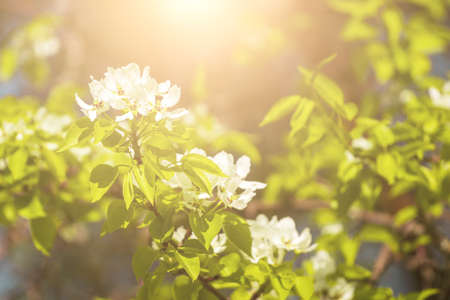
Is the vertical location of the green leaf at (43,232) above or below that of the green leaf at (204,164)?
below

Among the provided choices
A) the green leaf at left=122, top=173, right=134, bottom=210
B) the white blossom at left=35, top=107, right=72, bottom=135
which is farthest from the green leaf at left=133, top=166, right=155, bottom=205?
the white blossom at left=35, top=107, right=72, bottom=135

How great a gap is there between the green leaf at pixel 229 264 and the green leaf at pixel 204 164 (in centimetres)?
20

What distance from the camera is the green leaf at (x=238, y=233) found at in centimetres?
65

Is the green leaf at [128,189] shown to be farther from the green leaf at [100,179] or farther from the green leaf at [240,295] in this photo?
the green leaf at [240,295]

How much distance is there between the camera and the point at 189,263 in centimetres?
63

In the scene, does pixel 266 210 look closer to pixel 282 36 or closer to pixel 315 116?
pixel 315 116

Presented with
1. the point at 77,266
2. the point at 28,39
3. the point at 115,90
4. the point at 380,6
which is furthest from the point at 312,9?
the point at 77,266

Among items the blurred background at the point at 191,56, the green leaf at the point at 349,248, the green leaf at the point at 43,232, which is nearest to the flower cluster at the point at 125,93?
the green leaf at the point at 43,232

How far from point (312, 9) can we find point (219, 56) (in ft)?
2.37

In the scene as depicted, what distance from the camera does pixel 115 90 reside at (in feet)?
2.13

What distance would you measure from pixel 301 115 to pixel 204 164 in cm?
36

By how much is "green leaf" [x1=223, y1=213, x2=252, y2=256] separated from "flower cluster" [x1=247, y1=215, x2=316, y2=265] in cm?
8

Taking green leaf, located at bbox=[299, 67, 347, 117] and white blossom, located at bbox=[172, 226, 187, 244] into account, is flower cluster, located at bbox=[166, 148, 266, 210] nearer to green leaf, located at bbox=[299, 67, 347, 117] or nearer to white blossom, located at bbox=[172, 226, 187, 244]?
white blossom, located at bbox=[172, 226, 187, 244]

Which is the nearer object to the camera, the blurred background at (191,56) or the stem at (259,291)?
the stem at (259,291)
